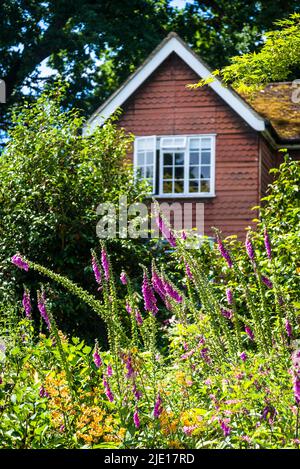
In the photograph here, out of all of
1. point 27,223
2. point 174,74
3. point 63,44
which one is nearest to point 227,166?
point 174,74

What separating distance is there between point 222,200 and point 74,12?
12620mm

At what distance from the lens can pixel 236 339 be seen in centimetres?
606

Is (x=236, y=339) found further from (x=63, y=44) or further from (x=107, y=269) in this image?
(x=63, y=44)

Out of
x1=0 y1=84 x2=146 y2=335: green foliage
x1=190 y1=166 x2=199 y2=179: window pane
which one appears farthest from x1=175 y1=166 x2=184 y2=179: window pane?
x1=0 y1=84 x2=146 y2=335: green foliage

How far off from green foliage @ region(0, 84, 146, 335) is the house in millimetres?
6453

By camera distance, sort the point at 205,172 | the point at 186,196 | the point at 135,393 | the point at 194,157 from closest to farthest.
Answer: the point at 135,393 < the point at 186,196 < the point at 205,172 < the point at 194,157

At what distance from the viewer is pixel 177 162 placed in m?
22.4

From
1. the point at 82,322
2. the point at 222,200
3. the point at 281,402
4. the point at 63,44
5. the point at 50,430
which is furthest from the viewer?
the point at 63,44

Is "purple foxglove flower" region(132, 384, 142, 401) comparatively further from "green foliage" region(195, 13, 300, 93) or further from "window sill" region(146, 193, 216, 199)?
"window sill" region(146, 193, 216, 199)

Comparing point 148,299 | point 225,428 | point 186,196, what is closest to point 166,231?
point 148,299

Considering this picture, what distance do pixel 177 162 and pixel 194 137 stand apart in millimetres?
706

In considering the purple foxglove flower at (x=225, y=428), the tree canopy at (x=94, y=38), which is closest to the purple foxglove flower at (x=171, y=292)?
the purple foxglove flower at (x=225, y=428)

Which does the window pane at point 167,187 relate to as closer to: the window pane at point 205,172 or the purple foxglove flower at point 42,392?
the window pane at point 205,172

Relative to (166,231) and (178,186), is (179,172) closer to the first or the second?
(178,186)
